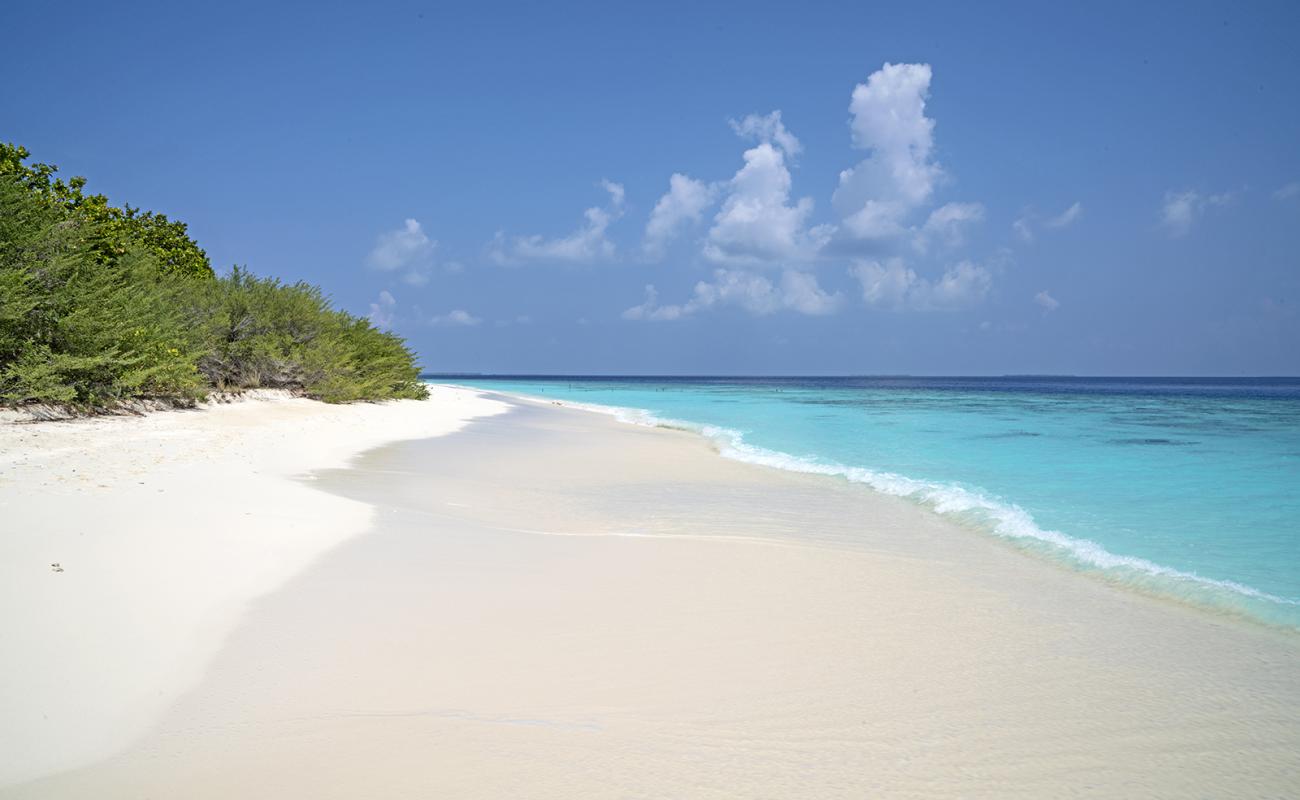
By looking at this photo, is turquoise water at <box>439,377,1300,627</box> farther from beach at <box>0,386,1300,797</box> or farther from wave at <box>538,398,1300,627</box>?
beach at <box>0,386,1300,797</box>

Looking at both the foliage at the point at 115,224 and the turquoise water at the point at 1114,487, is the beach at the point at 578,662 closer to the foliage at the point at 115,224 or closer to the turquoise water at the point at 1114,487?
the turquoise water at the point at 1114,487

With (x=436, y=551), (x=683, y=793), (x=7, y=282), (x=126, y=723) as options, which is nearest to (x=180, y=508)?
(x=436, y=551)

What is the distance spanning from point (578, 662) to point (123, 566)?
308cm

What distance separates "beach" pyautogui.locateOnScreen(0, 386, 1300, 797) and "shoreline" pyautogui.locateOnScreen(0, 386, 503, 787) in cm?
2

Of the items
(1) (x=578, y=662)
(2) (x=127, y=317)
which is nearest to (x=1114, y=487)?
(1) (x=578, y=662)

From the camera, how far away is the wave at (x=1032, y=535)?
214 inches

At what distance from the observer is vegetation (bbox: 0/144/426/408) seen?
12.5 metres

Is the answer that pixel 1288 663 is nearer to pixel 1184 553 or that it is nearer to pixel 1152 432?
pixel 1184 553

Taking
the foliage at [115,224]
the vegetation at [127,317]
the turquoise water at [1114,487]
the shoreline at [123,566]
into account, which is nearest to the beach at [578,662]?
the shoreline at [123,566]

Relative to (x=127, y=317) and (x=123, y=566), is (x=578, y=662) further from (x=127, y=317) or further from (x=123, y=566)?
(x=127, y=317)

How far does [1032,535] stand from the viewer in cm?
746

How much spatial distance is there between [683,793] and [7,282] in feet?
46.7

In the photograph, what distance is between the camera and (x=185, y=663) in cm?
332

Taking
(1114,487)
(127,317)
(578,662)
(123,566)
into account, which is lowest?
(1114,487)
